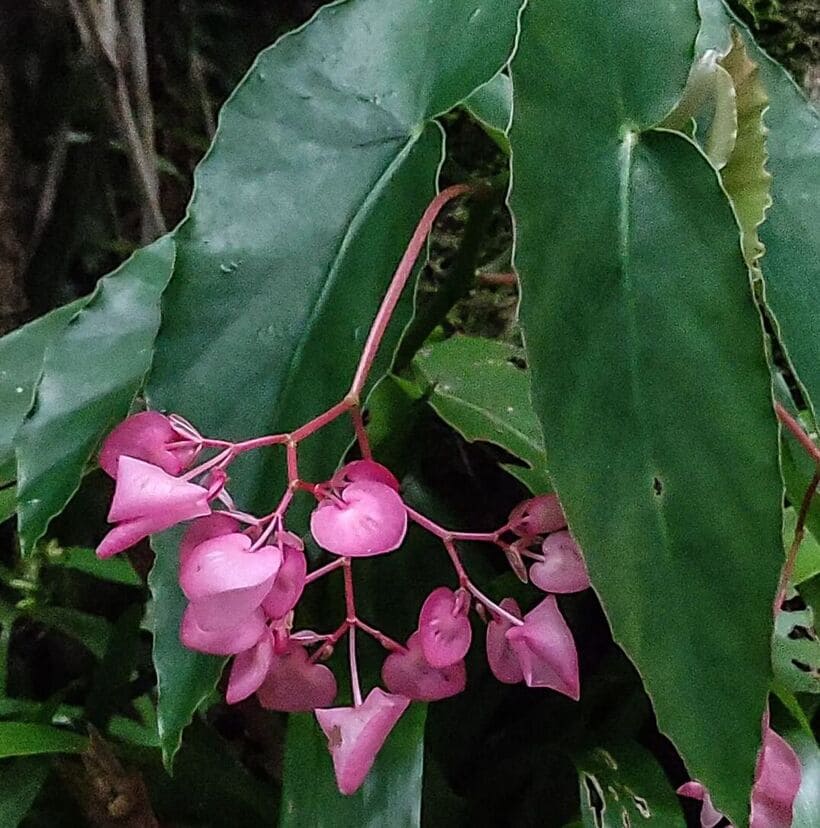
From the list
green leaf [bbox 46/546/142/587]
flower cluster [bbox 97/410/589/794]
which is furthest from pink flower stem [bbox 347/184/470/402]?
green leaf [bbox 46/546/142/587]

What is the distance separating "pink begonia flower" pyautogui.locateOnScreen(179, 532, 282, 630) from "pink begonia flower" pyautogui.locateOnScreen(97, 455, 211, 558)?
0.02m

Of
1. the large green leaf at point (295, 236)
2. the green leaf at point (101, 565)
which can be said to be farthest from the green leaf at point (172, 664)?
the green leaf at point (101, 565)

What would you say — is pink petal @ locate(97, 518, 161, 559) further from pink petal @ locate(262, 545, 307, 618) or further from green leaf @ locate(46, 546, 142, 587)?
green leaf @ locate(46, 546, 142, 587)

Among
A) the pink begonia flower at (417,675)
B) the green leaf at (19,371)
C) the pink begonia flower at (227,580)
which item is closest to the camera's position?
the pink begonia flower at (227,580)

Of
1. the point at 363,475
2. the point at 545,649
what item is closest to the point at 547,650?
the point at 545,649

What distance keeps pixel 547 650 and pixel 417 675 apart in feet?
0.20

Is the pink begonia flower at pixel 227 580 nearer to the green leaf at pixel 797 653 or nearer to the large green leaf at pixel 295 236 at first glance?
the large green leaf at pixel 295 236

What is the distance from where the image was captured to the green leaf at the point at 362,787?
20.3 inches

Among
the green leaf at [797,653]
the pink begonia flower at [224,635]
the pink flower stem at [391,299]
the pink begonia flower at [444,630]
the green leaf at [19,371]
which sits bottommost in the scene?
the green leaf at [797,653]

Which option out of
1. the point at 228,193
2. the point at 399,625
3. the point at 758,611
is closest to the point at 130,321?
the point at 228,193

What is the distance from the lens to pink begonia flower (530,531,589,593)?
413 mm

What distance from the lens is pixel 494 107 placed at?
602 millimetres

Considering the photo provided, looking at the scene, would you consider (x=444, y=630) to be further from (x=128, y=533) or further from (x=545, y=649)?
(x=128, y=533)

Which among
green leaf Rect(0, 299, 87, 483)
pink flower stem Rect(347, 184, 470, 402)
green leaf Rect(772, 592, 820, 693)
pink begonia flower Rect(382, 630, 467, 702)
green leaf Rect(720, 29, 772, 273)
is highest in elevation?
green leaf Rect(720, 29, 772, 273)
